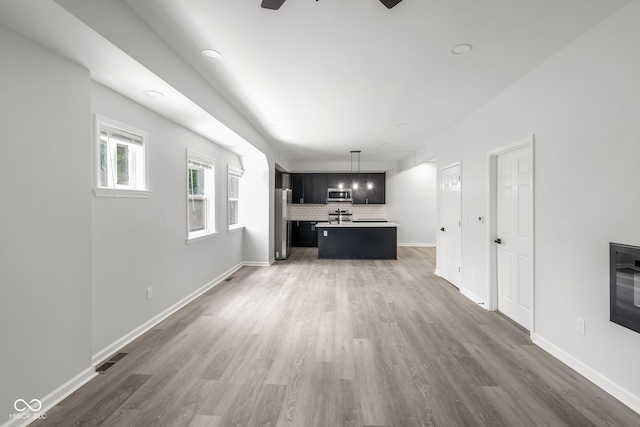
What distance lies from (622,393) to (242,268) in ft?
18.4

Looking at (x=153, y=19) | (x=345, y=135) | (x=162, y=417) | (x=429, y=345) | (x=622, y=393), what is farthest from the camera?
(x=345, y=135)

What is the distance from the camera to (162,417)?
71.3 inches

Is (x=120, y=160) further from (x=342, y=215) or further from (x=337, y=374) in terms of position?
(x=342, y=215)

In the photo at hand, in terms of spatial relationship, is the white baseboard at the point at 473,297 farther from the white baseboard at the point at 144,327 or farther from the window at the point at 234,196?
the window at the point at 234,196

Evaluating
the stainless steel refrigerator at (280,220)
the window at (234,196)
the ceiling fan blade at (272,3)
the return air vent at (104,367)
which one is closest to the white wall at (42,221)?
the return air vent at (104,367)

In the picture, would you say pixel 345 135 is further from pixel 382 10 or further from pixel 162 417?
pixel 162 417

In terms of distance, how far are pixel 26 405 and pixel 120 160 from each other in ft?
6.63

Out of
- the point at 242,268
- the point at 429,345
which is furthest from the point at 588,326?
the point at 242,268

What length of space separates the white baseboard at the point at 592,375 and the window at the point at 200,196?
4197 mm

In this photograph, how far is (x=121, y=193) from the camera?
8.94ft

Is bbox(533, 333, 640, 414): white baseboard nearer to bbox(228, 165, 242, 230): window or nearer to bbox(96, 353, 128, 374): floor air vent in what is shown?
bbox(96, 353, 128, 374): floor air vent

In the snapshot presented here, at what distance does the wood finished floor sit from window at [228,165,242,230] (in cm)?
244

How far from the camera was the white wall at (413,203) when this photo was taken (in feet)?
31.6

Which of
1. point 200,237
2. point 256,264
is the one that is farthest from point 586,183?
point 256,264
